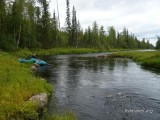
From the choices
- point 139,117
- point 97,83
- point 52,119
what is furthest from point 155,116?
point 97,83

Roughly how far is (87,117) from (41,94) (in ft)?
11.7

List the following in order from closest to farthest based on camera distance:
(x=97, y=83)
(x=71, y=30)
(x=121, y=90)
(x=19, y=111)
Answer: (x=19, y=111)
(x=121, y=90)
(x=97, y=83)
(x=71, y=30)

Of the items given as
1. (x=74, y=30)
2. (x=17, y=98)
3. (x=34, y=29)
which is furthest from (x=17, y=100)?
(x=74, y=30)

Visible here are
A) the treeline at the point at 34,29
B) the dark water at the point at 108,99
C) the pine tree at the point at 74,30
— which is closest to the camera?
the dark water at the point at 108,99

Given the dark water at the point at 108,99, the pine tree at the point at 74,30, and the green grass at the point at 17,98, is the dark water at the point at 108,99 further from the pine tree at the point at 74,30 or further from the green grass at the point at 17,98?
the pine tree at the point at 74,30

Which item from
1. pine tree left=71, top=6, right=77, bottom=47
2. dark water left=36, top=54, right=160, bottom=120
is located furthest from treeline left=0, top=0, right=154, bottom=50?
dark water left=36, top=54, right=160, bottom=120

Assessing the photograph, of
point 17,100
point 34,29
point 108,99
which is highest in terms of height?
point 34,29

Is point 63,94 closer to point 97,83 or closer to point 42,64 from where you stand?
point 97,83

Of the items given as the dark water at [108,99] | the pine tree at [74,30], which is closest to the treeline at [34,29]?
the pine tree at [74,30]

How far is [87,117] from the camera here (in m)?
13.1

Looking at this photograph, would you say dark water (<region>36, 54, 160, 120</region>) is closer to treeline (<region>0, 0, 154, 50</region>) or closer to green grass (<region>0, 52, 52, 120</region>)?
green grass (<region>0, 52, 52, 120</region>)

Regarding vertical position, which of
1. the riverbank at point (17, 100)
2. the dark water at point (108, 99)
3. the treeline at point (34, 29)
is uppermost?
the treeline at point (34, 29)

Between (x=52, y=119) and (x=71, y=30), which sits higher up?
(x=71, y=30)

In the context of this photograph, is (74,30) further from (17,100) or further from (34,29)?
(17,100)
